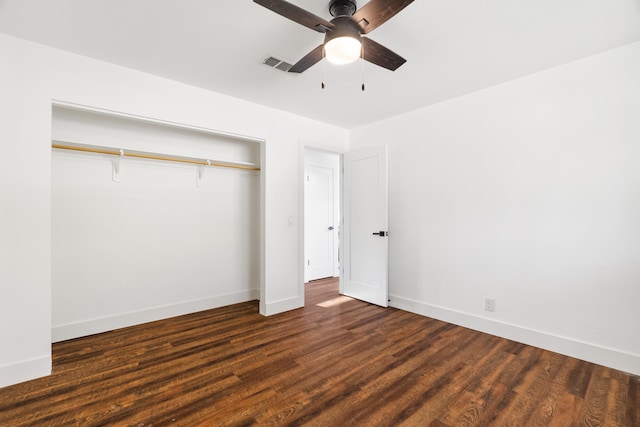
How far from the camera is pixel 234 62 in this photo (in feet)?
8.18

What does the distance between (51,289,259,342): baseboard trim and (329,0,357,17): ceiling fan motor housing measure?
334cm

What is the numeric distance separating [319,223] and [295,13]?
402 centimetres

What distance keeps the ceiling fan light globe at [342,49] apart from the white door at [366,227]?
207 cm

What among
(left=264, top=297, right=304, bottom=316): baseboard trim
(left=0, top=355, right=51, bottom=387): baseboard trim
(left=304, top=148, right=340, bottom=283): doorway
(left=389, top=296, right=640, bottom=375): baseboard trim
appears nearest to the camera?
(left=0, top=355, right=51, bottom=387): baseboard trim

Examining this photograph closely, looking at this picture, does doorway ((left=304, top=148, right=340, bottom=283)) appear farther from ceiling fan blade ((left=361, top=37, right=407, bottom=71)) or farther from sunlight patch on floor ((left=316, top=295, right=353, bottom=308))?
ceiling fan blade ((left=361, top=37, right=407, bottom=71))

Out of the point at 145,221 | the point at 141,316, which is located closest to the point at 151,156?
the point at 145,221

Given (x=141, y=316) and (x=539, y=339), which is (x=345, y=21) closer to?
(x=539, y=339)

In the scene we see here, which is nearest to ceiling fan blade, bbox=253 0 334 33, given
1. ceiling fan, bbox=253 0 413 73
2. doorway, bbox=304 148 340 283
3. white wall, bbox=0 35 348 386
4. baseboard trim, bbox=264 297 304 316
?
ceiling fan, bbox=253 0 413 73

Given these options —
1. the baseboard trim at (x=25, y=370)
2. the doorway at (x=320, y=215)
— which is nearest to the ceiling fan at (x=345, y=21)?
the baseboard trim at (x=25, y=370)

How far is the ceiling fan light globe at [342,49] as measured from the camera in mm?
1654

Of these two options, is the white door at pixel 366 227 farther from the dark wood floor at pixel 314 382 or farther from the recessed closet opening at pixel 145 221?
the recessed closet opening at pixel 145 221

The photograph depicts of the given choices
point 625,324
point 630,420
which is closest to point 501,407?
point 630,420

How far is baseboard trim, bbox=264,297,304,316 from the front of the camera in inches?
135

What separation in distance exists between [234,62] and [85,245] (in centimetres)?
230
